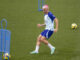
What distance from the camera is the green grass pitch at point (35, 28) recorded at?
8.14 meters

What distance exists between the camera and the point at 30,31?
1094 cm

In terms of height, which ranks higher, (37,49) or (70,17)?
(70,17)

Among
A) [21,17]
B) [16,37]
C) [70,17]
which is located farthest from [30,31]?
[70,17]

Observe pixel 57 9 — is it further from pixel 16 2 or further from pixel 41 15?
pixel 16 2

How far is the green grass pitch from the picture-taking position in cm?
814

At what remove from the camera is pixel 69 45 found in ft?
29.5

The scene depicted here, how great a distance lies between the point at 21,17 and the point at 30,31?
225cm

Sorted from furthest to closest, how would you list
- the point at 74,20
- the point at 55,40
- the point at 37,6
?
the point at 37,6
the point at 74,20
the point at 55,40

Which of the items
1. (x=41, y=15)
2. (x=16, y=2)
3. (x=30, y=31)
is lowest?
(x=30, y=31)

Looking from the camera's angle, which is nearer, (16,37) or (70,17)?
(16,37)

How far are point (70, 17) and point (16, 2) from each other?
14.5 ft

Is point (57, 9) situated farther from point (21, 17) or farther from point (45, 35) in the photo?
point (45, 35)

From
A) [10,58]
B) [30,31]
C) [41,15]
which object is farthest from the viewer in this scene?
[41,15]

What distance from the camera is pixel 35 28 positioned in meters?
11.3
